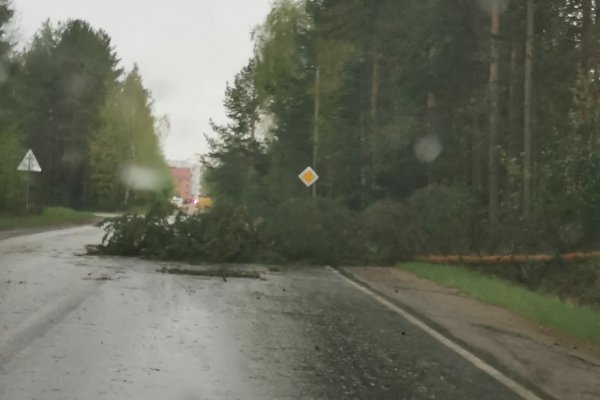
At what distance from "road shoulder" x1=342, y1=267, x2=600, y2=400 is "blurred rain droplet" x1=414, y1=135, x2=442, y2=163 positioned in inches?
881

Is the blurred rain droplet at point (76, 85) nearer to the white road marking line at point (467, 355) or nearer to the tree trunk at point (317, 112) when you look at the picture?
the tree trunk at point (317, 112)

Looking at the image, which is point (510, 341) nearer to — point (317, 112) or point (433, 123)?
point (433, 123)

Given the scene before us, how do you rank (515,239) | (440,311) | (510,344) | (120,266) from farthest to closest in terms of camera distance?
1. (515,239)
2. (120,266)
3. (440,311)
4. (510,344)

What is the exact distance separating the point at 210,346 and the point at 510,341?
3.67 metres

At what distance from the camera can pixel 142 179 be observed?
88.3 metres

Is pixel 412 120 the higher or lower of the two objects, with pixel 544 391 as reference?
higher

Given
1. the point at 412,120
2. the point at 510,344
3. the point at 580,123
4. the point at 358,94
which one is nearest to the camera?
the point at 510,344

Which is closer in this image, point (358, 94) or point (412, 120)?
point (412, 120)

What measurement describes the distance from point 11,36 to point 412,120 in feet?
78.3

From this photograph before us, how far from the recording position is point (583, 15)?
105ft

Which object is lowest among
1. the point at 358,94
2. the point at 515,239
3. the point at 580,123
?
the point at 515,239

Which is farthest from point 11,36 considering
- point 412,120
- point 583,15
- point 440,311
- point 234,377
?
point 234,377

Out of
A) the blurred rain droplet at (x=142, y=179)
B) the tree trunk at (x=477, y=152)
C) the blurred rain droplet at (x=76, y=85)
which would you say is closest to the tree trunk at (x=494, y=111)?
the tree trunk at (x=477, y=152)

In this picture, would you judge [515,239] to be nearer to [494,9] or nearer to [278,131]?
[494,9]
